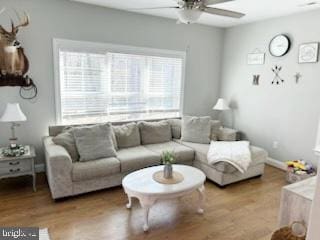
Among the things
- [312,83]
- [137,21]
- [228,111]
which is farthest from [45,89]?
[312,83]

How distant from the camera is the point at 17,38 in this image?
3422 mm

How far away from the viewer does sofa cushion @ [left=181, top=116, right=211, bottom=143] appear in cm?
425

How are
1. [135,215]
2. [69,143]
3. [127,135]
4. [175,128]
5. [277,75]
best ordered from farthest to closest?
1. [175,128]
2. [277,75]
3. [127,135]
4. [69,143]
5. [135,215]

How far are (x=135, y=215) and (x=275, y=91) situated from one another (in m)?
3.21

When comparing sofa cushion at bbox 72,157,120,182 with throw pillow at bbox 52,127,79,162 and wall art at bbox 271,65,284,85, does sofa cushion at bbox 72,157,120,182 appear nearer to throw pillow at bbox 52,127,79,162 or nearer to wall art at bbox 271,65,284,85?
throw pillow at bbox 52,127,79,162

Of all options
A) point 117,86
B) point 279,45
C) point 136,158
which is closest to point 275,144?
point 279,45

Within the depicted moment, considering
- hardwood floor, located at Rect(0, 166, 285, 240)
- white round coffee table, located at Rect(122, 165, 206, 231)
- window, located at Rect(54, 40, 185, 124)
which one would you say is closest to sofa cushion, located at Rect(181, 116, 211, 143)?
window, located at Rect(54, 40, 185, 124)

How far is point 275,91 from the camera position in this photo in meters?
4.33

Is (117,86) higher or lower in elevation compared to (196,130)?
higher

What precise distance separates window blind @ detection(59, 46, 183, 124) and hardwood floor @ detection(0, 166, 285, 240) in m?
1.33

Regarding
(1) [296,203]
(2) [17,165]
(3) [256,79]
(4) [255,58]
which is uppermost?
(4) [255,58]

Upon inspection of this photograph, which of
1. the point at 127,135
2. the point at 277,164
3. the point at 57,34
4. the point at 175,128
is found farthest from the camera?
the point at 175,128

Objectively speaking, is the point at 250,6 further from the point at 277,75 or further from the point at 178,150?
the point at 178,150

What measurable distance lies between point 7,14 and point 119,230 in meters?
3.16
